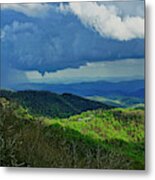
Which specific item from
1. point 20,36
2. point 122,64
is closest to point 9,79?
point 20,36

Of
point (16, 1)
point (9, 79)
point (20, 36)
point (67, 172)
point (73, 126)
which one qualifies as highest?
point (16, 1)

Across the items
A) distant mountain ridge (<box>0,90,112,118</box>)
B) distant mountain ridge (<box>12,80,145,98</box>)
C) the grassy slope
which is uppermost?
distant mountain ridge (<box>12,80,145,98</box>)

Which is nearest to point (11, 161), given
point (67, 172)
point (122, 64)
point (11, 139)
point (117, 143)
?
point (11, 139)

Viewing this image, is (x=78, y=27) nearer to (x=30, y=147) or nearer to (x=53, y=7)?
(x=53, y=7)

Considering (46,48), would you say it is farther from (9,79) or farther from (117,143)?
(117,143)

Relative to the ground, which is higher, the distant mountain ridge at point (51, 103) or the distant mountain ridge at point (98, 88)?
the distant mountain ridge at point (98, 88)

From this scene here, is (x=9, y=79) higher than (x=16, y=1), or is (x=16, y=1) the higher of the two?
(x=16, y=1)
